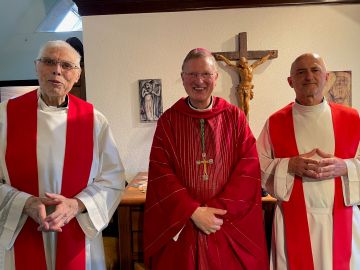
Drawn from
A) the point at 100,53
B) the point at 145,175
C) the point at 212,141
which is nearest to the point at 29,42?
the point at 100,53

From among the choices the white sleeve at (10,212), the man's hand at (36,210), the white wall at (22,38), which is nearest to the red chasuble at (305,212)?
the man's hand at (36,210)

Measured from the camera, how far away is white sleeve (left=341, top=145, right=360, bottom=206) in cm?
184

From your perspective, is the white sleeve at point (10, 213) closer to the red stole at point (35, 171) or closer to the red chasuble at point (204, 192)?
the red stole at point (35, 171)

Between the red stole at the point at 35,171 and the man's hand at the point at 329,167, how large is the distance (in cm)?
119

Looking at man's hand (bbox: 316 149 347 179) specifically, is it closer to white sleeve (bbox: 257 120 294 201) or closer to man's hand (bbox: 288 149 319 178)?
man's hand (bbox: 288 149 319 178)

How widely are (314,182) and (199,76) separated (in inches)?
34.1

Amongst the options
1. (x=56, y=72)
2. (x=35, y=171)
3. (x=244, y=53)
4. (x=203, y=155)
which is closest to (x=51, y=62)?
(x=56, y=72)

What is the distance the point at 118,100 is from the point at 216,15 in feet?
3.80

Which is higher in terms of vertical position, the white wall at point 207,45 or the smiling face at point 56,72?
→ the white wall at point 207,45

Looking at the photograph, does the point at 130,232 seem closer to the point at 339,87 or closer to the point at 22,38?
the point at 339,87

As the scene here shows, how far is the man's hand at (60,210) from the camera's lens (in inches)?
61.4

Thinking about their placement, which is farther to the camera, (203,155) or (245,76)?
(245,76)

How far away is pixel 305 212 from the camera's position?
6.25 ft

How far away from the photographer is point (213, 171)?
1.76 meters
